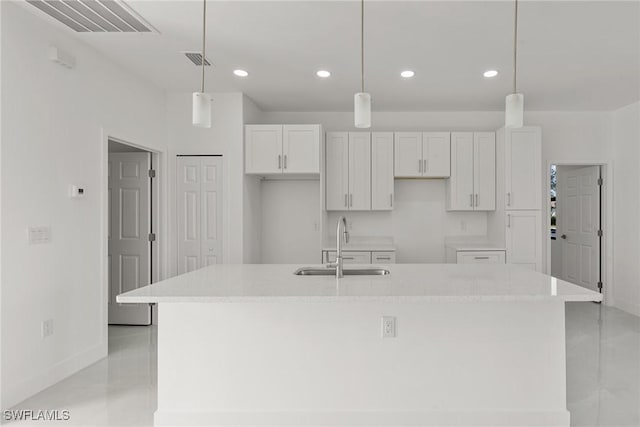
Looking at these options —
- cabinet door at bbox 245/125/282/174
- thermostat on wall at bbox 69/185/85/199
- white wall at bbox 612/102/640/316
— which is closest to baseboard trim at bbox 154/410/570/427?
thermostat on wall at bbox 69/185/85/199

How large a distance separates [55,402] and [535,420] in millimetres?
3077

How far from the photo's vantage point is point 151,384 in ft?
10.1

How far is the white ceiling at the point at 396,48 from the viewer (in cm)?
274

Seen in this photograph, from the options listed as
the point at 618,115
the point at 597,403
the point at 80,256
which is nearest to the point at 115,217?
the point at 80,256

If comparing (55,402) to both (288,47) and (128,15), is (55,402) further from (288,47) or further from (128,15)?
(288,47)

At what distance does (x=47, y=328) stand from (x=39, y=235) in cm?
69

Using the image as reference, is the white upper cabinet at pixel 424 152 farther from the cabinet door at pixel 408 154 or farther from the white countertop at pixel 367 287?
the white countertop at pixel 367 287

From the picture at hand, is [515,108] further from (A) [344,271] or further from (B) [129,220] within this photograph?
(B) [129,220]

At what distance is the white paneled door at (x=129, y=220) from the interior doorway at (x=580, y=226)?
518 cm

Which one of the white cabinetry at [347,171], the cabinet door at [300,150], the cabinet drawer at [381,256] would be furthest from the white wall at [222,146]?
the cabinet drawer at [381,256]

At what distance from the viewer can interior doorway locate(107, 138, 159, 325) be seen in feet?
15.0

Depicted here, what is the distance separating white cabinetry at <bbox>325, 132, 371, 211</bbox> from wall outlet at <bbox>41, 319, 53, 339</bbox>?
3.09 m

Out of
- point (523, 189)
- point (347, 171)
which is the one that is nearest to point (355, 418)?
point (347, 171)

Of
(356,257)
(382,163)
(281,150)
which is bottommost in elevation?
(356,257)
